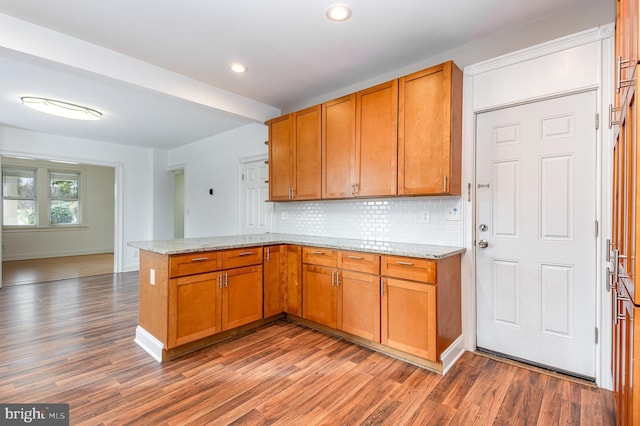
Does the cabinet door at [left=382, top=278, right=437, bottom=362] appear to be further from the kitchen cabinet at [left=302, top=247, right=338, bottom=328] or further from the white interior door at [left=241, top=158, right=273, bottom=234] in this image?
the white interior door at [left=241, top=158, right=273, bottom=234]

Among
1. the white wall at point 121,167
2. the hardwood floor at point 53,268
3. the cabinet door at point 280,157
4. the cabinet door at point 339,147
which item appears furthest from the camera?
the hardwood floor at point 53,268

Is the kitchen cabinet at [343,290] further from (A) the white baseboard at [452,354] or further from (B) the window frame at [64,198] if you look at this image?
(B) the window frame at [64,198]

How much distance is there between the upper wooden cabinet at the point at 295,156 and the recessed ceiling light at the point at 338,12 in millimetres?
1126

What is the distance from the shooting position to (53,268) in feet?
20.8

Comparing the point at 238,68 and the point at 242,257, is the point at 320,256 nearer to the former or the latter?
Answer: the point at 242,257

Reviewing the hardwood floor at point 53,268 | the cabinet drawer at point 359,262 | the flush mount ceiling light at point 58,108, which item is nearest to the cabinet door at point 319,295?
the cabinet drawer at point 359,262

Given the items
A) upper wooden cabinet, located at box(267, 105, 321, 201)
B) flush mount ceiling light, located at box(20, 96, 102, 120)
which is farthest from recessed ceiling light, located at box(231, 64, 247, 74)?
flush mount ceiling light, located at box(20, 96, 102, 120)

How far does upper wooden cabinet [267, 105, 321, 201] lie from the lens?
10.9 ft

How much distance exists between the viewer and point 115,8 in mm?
2061

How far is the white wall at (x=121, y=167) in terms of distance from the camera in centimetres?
512

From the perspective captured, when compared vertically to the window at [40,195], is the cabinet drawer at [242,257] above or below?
below

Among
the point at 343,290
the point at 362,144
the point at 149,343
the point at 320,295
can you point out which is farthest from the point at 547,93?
the point at 149,343

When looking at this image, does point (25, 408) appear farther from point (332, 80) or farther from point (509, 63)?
point (509, 63)

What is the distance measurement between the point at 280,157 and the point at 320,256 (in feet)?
4.56
